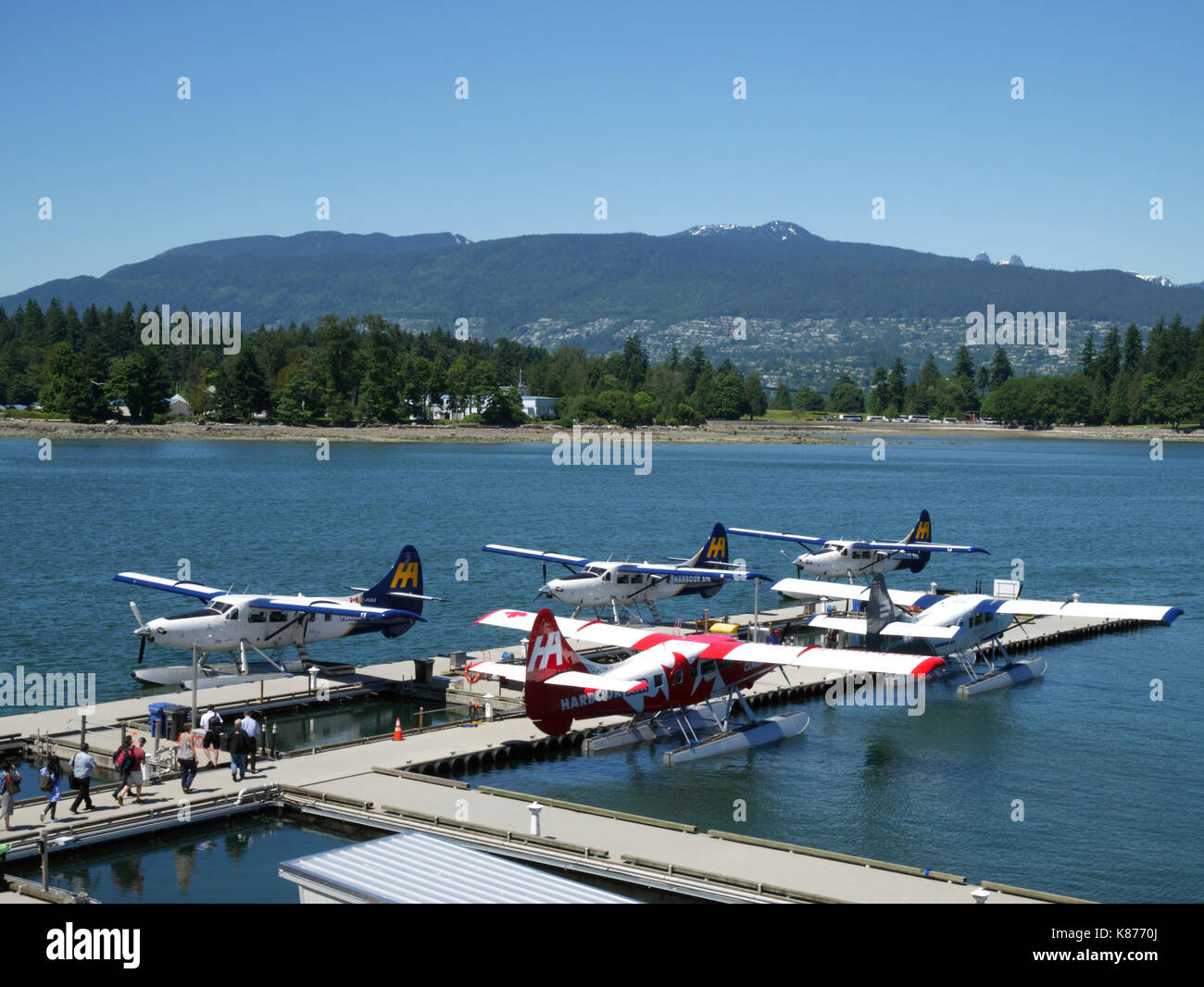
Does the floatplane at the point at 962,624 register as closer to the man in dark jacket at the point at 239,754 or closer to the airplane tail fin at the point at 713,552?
the airplane tail fin at the point at 713,552

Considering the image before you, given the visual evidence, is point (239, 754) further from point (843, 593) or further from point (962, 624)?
point (843, 593)

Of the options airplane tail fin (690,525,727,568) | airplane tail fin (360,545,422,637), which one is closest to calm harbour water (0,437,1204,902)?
airplane tail fin (360,545,422,637)

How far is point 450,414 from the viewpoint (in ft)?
620

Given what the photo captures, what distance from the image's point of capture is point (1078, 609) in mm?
34812

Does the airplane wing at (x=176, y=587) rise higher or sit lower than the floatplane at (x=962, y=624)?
higher

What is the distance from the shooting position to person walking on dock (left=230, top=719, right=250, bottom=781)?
72.3ft

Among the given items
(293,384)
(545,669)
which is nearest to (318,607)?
(545,669)

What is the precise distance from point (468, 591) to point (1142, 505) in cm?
7198

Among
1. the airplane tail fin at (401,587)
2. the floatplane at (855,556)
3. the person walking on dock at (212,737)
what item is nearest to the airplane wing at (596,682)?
the person walking on dock at (212,737)

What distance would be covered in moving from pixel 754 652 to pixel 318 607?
36.0ft

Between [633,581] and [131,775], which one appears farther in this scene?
[633,581]

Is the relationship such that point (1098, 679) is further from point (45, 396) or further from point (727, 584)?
point (45, 396)

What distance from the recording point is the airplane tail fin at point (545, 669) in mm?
23531

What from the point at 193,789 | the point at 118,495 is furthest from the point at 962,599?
the point at 118,495
